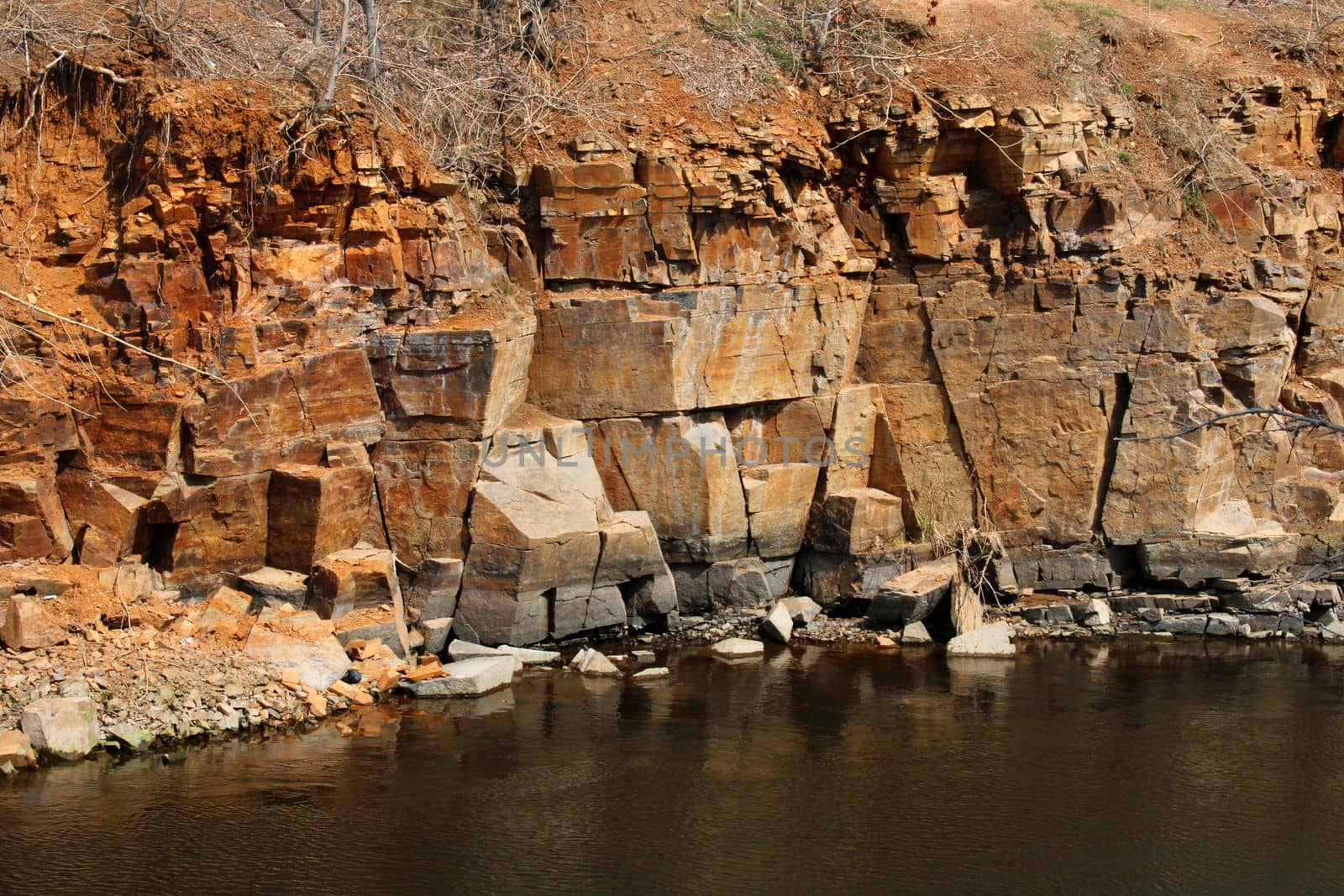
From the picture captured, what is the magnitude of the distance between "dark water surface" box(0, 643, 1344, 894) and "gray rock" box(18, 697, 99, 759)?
241 millimetres

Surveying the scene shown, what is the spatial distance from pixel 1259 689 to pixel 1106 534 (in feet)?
11.4

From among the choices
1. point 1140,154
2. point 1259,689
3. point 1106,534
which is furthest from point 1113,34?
point 1259,689

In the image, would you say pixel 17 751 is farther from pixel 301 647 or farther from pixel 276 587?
pixel 276 587

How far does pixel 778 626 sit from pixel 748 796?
5.04 m

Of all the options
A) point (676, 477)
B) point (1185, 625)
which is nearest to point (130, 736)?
point (676, 477)

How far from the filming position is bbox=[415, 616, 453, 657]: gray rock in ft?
59.1

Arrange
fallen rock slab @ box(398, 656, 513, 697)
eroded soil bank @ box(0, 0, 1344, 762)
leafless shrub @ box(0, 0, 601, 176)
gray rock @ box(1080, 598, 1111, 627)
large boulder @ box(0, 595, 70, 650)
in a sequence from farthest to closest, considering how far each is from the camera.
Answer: gray rock @ box(1080, 598, 1111, 627)
leafless shrub @ box(0, 0, 601, 176)
eroded soil bank @ box(0, 0, 1344, 762)
fallen rock slab @ box(398, 656, 513, 697)
large boulder @ box(0, 595, 70, 650)

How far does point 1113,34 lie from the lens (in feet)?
75.0

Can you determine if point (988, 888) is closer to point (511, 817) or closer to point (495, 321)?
point (511, 817)

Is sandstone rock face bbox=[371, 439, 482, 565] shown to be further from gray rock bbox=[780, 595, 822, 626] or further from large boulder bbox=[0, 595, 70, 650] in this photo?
gray rock bbox=[780, 595, 822, 626]

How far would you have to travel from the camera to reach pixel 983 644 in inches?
742

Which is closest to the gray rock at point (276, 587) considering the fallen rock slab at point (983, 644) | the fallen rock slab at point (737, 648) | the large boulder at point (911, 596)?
the fallen rock slab at point (737, 648)

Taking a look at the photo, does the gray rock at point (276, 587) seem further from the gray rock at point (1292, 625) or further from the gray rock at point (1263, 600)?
the gray rock at point (1292, 625)

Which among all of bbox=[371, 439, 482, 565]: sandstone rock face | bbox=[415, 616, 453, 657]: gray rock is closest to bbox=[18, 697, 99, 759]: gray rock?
bbox=[415, 616, 453, 657]: gray rock
